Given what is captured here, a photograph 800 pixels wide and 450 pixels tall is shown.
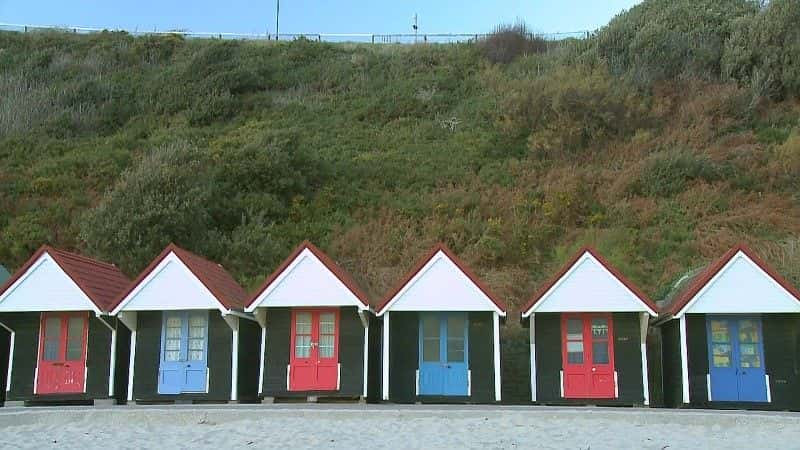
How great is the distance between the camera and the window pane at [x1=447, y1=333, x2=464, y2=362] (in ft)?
68.2

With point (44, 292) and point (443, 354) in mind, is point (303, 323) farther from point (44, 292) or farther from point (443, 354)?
point (44, 292)

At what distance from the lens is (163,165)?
115 feet

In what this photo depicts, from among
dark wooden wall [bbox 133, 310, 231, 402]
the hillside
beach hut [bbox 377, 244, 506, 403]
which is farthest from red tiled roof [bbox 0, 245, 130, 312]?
the hillside

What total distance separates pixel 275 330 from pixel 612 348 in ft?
25.6

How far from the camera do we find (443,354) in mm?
20828

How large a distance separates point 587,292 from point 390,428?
20.5 ft

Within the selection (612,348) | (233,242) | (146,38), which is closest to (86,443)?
(612,348)

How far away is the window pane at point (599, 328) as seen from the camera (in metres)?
20.7

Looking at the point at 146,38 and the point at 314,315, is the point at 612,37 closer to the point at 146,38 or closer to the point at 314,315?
the point at 146,38

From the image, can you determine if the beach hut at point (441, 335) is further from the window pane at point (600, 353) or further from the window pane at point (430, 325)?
the window pane at point (600, 353)

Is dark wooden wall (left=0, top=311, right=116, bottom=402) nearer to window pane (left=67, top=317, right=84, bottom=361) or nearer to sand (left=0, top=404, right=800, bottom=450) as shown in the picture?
window pane (left=67, top=317, right=84, bottom=361)

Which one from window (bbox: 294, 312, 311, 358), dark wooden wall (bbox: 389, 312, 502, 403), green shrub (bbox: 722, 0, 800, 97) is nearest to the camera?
dark wooden wall (bbox: 389, 312, 502, 403)

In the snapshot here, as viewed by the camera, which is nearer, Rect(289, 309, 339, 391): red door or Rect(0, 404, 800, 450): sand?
Rect(0, 404, 800, 450): sand

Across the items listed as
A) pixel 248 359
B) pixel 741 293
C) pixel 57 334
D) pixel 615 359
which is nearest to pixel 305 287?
pixel 248 359
